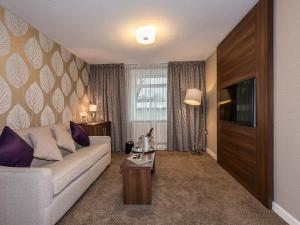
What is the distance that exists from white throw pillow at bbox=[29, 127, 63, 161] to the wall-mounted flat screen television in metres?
2.52

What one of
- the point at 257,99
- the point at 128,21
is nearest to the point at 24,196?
the point at 128,21

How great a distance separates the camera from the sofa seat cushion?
187cm

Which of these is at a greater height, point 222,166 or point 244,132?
point 244,132

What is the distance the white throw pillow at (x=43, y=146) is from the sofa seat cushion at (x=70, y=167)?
0.34ft

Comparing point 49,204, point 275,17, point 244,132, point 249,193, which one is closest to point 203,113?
point 244,132

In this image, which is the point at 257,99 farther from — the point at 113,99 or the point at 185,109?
the point at 113,99

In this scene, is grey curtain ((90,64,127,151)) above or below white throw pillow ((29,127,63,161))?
above

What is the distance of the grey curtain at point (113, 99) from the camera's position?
510cm

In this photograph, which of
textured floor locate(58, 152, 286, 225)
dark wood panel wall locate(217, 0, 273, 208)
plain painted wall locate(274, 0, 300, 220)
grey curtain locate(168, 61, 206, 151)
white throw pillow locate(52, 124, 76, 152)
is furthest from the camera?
grey curtain locate(168, 61, 206, 151)

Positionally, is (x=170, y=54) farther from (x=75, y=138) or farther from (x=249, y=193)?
(x=249, y=193)

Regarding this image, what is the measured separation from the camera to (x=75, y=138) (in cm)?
325

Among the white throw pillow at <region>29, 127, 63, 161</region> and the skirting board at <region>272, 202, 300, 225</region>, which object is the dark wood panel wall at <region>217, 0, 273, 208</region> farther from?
the white throw pillow at <region>29, 127, 63, 161</region>

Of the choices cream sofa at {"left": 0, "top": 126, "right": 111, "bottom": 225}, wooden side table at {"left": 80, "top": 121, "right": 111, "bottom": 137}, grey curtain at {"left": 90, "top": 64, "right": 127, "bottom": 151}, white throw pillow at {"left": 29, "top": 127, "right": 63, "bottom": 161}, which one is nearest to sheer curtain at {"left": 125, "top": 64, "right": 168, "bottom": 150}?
grey curtain at {"left": 90, "top": 64, "right": 127, "bottom": 151}

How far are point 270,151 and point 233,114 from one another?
107 centimetres
